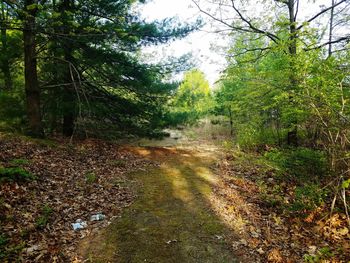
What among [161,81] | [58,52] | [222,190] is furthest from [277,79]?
[58,52]

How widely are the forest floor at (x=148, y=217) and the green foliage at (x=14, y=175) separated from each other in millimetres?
83

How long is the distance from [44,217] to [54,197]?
2.94 ft

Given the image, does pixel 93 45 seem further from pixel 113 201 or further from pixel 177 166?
pixel 113 201

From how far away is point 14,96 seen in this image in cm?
1005

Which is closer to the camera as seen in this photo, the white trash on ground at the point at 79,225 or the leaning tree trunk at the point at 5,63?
the white trash on ground at the point at 79,225

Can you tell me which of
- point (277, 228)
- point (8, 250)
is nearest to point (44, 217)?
point (8, 250)

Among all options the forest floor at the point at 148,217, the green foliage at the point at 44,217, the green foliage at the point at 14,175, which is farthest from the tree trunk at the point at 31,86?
the green foliage at the point at 44,217

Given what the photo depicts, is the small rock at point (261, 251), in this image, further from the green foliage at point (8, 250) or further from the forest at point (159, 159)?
the green foliage at point (8, 250)

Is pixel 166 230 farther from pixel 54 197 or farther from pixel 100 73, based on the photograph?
pixel 100 73

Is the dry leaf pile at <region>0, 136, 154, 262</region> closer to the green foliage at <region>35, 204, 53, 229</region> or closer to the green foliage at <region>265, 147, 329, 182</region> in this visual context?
the green foliage at <region>35, 204, 53, 229</region>

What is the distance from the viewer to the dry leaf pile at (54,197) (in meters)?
3.73

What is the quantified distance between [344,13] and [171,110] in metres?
8.67

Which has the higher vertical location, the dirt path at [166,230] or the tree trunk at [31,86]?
the tree trunk at [31,86]

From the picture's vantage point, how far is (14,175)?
5125 mm
